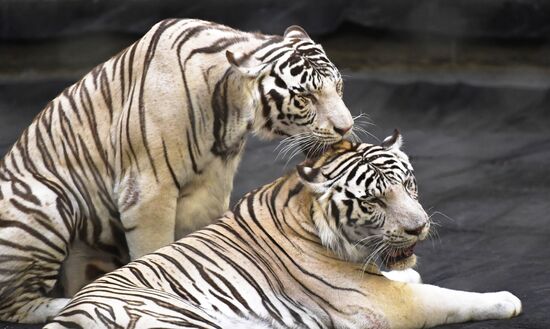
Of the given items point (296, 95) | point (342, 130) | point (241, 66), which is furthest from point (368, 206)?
point (241, 66)

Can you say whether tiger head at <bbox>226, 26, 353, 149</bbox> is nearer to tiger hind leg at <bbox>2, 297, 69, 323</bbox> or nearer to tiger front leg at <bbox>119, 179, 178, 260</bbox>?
tiger front leg at <bbox>119, 179, 178, 260</bbox>

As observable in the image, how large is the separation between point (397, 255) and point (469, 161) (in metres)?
3.23

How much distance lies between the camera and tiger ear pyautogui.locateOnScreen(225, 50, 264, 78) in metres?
5.10

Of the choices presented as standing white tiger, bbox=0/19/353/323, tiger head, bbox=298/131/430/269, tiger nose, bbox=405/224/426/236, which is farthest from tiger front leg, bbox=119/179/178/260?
tiger nose, bbox=405/224/426/236

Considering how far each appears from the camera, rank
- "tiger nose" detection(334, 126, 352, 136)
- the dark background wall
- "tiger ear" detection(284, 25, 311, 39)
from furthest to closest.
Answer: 1. the dark background wall
2. "tiger ear" detection(284, 25, 311, 39)
3. "tiger nose" detection(334, 126, 352, 136)

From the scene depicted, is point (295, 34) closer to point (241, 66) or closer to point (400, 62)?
point (241, 66)

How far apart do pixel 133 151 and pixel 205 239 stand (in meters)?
0.59

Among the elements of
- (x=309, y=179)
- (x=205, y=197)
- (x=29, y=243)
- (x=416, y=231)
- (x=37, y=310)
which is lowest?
(x=37, y=310)

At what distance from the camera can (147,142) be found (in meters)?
5.20

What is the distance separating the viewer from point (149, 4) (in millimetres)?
9172

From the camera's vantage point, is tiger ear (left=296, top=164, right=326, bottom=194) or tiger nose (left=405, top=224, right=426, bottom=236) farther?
tiger ear (left=296, top=164, right=326, bottom=194)

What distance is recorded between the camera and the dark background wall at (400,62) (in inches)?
320

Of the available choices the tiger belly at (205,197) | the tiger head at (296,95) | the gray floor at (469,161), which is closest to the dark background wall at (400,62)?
the gray floor at (469,161)

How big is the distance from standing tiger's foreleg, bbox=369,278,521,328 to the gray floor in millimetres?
88
